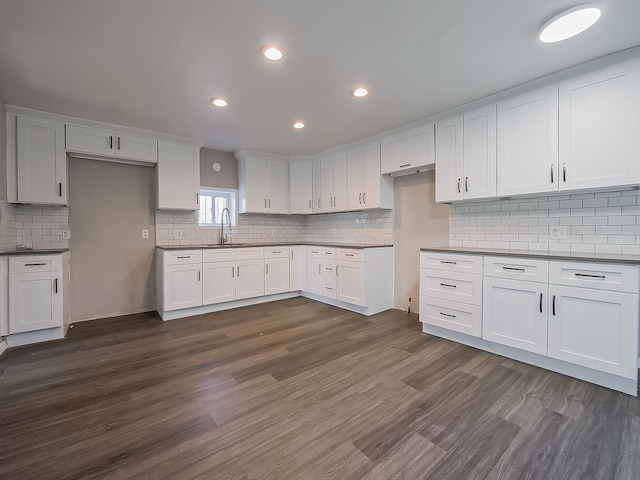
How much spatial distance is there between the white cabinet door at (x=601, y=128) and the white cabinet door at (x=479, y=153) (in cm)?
53

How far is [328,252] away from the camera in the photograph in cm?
437

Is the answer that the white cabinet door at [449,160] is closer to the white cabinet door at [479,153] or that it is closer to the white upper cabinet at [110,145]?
the white cabinet door at [479,153]

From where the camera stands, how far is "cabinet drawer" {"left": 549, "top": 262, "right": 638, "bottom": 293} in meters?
1.97

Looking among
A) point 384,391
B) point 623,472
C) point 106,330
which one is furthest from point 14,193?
point 623,472

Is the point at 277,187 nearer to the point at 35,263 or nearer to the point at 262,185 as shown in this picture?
the point at 262,185

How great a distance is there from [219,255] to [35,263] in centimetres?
183

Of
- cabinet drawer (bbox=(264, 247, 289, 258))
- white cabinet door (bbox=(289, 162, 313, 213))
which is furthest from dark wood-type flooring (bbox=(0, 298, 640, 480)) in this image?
white cabinet door (bbox=(289, 162, 313, 213))

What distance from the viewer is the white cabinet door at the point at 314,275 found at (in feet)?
14.9

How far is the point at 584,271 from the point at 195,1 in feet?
10.2

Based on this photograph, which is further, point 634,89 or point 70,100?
point 70,100

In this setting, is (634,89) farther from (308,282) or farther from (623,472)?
(308,282)

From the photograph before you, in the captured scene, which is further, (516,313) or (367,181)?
(367,181)

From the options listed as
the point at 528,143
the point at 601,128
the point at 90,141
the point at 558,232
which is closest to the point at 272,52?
the point at 528,143

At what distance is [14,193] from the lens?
3.05 meters
